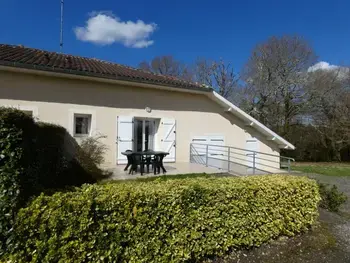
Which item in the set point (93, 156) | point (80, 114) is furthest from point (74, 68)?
point (93, 156)

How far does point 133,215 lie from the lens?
3.23 metres

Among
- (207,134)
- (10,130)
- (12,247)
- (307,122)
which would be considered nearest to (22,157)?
(10,130)

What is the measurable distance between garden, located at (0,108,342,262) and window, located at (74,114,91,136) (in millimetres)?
5939

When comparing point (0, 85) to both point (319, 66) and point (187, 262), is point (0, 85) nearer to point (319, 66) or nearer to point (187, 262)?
point (187, 262)

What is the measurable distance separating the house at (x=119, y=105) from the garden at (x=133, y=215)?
5.57 m

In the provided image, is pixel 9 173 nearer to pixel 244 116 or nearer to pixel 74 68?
pixel 74 68

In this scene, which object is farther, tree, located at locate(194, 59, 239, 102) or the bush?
tree, located at locate(194, 59, 239, 102)

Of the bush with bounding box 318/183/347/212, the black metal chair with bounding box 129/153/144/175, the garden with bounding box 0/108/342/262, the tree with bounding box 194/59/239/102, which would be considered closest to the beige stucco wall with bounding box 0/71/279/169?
the black metal chair with bounding box 129/153/144/175

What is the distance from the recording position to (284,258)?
159 inches

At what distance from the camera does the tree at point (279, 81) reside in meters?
25.0

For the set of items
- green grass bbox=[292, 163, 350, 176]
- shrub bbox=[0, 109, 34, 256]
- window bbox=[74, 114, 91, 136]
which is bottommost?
green grass bbox=[292, 163, 350, 176]

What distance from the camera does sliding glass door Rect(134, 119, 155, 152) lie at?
36.6 feet

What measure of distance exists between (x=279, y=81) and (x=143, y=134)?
61.6ft

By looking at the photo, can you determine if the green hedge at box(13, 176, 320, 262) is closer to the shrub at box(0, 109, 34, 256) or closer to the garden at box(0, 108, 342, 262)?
the garden at box(0, 108, 342, 262)
